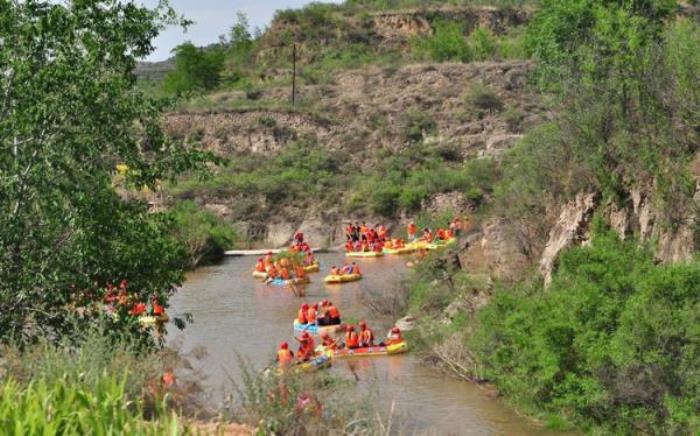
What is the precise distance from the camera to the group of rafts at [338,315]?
22672 mm

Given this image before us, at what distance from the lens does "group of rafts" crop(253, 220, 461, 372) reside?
2267cm

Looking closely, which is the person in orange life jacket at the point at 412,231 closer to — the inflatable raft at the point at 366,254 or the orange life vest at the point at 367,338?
the inflatable raft at the point at 366,254

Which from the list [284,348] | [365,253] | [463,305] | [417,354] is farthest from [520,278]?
[365,253]

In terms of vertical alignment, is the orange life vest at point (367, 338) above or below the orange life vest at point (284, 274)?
above

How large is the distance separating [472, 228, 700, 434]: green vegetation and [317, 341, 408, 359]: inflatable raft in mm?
3990

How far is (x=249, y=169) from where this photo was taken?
57250 millimetres

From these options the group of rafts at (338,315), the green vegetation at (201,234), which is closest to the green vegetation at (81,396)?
the group of rafts at (338,315)

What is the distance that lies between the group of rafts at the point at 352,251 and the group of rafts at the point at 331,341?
564 centimetres

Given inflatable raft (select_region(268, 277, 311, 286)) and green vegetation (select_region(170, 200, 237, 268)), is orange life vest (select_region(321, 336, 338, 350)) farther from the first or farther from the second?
green vegetation (select_region(170, 200, 237, 268))

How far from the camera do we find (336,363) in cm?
2342

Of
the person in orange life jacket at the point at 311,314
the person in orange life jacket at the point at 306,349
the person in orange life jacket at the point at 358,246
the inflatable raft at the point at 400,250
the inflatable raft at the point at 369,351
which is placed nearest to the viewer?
the person in orange life jacket at the point at 306,349

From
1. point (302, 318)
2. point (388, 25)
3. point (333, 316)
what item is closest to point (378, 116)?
point (388, 25)

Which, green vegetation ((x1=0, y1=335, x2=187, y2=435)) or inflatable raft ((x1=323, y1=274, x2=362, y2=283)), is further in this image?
inflatable raft ((x1=323, y1=274, x2=362, y2=283))

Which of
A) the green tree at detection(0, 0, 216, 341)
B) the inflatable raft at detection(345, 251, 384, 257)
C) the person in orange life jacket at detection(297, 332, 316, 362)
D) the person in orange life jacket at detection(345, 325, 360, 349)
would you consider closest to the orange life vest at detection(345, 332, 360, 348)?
the person in orange life jacket at detection(345, 325, 360, 349)
